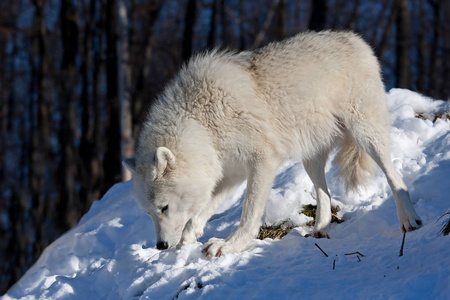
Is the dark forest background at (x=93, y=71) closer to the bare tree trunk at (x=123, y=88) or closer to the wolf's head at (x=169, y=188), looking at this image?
the bare tree trunk at (x=123, y=88)

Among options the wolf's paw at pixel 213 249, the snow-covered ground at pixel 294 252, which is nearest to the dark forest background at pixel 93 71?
the snow-covered ground at pixel 294 252

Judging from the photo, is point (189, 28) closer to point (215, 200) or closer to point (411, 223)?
point (215, 200)

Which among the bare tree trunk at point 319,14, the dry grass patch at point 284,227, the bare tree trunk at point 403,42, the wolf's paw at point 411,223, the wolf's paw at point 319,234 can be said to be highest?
the bare tree trunk at point 319,14

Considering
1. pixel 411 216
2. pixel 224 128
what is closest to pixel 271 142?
pixel 224 128

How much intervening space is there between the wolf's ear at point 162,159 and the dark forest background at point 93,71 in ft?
15.6

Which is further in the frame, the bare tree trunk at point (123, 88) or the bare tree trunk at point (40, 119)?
the bare tree trunk at point (40, 119)

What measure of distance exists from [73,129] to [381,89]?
11.9m

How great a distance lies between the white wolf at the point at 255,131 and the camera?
4355mm

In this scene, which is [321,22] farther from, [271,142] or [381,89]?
[271,142]

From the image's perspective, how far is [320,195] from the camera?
501 centimetres

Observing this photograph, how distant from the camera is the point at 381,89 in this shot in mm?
5039

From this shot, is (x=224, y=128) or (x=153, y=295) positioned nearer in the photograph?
(x=153, y=295)

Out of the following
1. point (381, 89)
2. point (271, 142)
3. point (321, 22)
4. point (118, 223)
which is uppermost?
point (321, 22)

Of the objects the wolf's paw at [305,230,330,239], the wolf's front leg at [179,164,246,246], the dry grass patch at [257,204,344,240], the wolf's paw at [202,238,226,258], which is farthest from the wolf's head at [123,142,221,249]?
the wolf's paw at [305,230,330,239]
